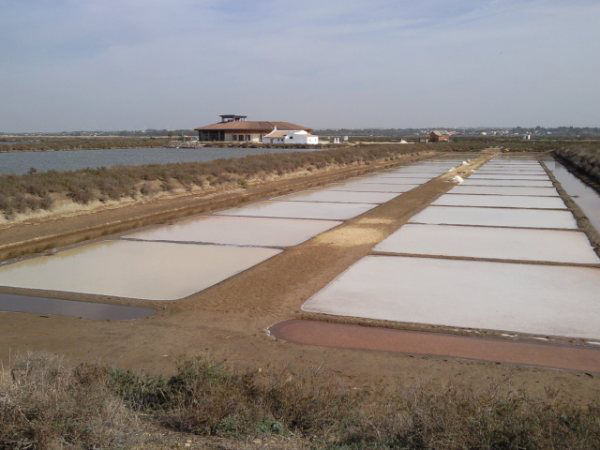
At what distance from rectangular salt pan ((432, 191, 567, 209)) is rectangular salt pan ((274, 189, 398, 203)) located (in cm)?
175

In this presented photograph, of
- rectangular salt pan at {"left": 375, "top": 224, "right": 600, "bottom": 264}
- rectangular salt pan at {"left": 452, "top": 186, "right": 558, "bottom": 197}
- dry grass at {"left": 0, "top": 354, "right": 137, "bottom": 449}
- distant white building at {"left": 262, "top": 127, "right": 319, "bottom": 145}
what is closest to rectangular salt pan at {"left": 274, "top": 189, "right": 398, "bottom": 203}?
rectangular salt pan at {"left": 452, "top": 186, "right": 558, "bottom": 197}

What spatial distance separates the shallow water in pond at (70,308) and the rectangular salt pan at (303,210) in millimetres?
7414

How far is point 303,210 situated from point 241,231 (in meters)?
3.50

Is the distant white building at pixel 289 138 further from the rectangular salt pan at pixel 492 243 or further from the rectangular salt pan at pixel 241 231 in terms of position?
the rectangular salt pan at pixel 492 243

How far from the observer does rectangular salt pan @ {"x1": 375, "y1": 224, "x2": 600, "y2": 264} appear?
9.32 meters

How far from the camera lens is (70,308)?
6.79 metres

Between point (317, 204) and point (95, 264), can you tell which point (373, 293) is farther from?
point (317, 204)

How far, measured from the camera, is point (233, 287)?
24.6 ft

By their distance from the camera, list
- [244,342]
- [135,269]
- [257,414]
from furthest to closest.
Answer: [135,269], [244,342], [257,414]

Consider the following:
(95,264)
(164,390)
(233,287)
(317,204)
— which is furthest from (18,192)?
(164,390)

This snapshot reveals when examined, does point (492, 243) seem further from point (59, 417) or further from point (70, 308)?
point (59, 417)

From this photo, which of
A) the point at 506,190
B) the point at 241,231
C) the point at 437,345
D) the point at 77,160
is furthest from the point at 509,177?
the point at 77,160

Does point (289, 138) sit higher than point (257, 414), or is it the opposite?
→ point (289, 138)

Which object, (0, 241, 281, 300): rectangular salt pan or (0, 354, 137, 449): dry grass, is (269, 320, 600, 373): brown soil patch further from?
(0, 354, 137, 449): dry grass
